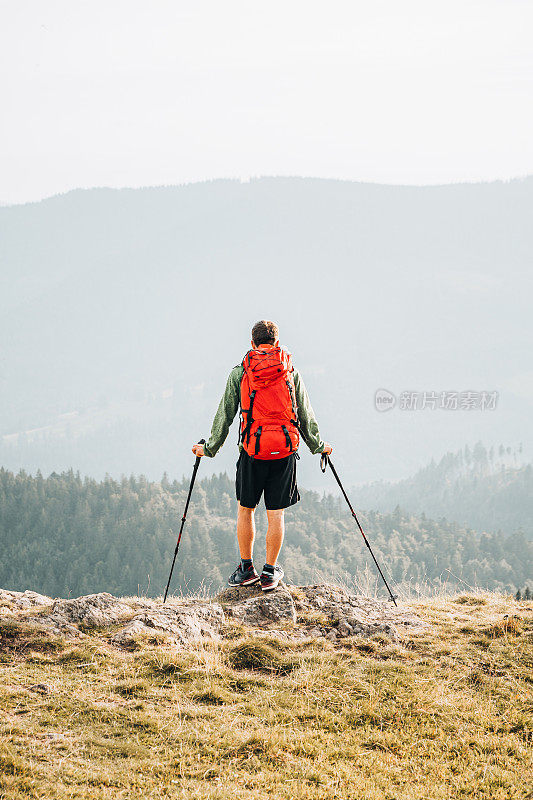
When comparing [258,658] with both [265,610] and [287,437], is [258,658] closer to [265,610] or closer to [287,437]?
[265,610]

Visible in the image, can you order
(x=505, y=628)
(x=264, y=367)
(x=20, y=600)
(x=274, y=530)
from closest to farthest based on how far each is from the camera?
1. (x=505, y=628)
2. (x=264, y=367)
3. (x=274, y=530)
4. (x=20, y=600)

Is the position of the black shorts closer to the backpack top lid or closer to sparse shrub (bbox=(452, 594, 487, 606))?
the backpack top lid

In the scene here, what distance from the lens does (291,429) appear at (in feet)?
25.2

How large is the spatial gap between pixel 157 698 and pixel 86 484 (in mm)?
153784

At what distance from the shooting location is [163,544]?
13712 cm

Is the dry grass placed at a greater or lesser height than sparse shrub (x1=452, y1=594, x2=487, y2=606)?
greater

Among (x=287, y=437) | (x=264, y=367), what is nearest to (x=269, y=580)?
(x=287, y=437)

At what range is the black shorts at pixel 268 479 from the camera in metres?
7.85

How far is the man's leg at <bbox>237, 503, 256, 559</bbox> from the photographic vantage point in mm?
8039

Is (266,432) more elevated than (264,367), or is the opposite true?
(264,367)

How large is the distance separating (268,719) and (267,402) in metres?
3.36

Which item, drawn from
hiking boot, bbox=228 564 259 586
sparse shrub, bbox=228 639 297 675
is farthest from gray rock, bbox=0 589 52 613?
sparse shrub, bbox=228 639 297 675

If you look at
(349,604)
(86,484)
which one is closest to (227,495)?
(86,484)

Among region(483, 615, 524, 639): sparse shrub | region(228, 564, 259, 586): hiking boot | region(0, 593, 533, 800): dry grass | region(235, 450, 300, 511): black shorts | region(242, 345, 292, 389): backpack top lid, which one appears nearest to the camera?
region(0, 593, 533, 800): dry grass
